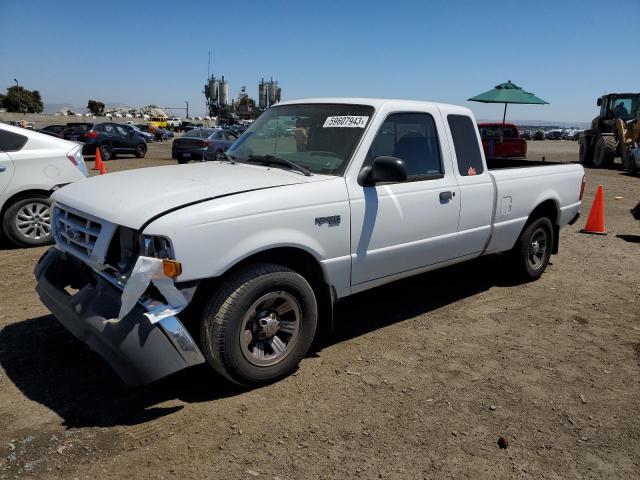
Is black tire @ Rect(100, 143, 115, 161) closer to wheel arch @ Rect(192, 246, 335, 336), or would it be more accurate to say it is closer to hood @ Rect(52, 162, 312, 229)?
hood @ Rect(52, 162, 312, 229)

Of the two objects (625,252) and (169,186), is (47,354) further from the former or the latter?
(625,252)

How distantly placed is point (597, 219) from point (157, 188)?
8.01 metres

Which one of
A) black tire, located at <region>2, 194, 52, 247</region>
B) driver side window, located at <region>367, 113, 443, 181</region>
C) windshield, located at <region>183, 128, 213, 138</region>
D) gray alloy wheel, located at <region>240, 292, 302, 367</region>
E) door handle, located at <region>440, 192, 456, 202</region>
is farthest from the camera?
windshield, located at <region>183, 128, 213, 138</region>

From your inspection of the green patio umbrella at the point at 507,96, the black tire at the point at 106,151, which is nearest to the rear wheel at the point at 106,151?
the black tire at the point at 106,151

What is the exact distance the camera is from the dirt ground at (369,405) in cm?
277

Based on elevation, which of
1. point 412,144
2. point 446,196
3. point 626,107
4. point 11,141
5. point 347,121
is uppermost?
point 626,107

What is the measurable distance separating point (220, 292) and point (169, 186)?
81 cm

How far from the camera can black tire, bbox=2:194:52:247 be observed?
667 cm

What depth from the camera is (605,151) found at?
20219mm

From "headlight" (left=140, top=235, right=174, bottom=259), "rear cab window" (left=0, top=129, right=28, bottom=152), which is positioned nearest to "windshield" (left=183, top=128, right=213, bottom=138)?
"rear cab window" (left=0, top=129, right=28, bottom=152)

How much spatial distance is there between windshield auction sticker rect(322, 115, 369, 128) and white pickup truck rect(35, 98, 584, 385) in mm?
13

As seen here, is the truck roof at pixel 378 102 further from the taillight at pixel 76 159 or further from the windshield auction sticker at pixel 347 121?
the taillight at pixel 76 159

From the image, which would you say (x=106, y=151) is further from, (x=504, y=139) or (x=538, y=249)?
(x=538, y=249)

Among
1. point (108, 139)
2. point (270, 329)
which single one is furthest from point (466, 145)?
point (108, 139)
